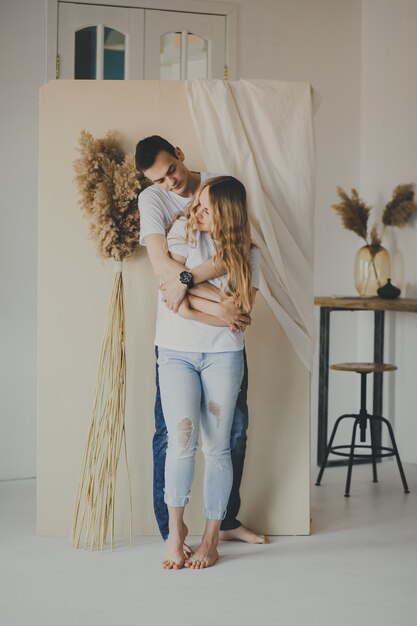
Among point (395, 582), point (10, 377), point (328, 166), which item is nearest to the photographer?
point (395, 582)

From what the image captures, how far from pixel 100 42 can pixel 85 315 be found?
1946 millimetres

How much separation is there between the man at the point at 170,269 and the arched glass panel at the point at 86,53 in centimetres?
165

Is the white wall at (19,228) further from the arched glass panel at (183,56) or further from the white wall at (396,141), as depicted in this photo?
the white wall at (396,141)

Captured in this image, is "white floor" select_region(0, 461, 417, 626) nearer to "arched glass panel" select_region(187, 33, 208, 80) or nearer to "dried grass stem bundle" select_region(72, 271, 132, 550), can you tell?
"dried grass stem bundle" select_region(72, 271, 132, 550)

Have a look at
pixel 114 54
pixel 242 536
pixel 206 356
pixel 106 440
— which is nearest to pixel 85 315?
pixel 106 440

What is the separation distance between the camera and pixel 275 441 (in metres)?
3.42

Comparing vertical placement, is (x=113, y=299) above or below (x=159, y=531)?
above

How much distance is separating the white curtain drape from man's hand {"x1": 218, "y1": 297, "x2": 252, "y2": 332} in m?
0.35

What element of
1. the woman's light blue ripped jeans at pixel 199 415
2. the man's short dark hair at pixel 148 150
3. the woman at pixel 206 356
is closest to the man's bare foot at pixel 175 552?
the woman at pixel 206 356

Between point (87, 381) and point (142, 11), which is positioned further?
point (142, 11)

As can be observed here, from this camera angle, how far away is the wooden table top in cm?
450

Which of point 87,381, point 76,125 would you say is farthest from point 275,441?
point 76,125

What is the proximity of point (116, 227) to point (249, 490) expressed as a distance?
1183 mm

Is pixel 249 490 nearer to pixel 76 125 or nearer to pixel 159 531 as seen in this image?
pixel 159 531
